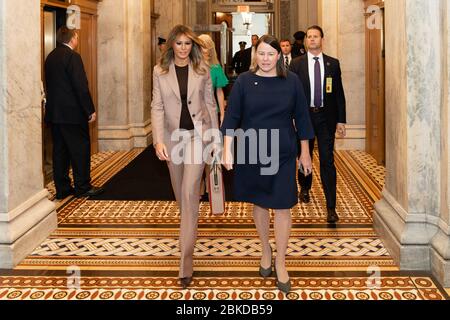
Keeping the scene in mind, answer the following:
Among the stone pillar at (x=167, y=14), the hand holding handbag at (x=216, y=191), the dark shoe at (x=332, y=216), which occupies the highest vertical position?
the stone pillar at (x=167, y=14)

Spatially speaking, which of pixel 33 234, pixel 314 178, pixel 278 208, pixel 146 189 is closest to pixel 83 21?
pixel 146 189

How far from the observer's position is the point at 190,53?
4.44 metres

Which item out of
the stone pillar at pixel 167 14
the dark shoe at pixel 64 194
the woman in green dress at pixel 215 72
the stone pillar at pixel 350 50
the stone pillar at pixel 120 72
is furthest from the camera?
the stone pillar at pixel 167 14

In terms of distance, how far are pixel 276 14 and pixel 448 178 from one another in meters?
14.6

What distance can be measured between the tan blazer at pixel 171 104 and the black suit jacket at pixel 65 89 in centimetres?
291

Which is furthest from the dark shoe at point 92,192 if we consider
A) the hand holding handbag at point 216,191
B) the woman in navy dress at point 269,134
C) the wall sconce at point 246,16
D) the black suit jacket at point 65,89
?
the wall sconce at point 246,16

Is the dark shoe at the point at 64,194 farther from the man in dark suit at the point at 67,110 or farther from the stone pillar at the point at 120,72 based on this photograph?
the stone pillar at the point at 120,72

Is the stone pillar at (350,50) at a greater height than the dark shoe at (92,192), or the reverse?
the stone pillar at (350,50)

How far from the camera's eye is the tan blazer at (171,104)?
4.38 metres

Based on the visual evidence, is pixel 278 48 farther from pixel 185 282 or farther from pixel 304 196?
pixel 304 196

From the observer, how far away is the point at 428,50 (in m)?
4.50

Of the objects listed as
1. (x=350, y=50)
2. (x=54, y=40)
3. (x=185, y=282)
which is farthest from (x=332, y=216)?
(x=350, y=50)

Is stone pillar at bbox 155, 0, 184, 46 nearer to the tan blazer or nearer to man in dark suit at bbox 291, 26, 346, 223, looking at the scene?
man in dark suit at bbox 291, 26, 346, 223

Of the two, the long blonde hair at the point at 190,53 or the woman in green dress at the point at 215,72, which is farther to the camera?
the woman in green dress at the point at 215,72
